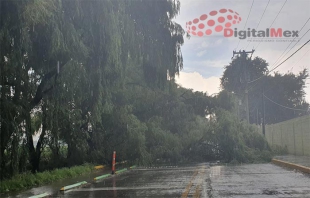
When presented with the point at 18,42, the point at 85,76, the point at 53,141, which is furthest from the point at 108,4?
the point at 53,141

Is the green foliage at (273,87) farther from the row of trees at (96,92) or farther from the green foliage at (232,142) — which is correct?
the green foliage at (232,142)

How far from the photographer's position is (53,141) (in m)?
18.1

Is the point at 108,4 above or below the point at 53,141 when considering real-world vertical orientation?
above

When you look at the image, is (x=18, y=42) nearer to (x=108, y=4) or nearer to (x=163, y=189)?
(x=108, y=4)

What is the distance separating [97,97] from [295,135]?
20.1m

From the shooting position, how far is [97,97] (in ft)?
56.6

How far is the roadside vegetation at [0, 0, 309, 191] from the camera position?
527 inches

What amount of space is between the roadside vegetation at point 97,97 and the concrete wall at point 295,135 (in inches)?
104

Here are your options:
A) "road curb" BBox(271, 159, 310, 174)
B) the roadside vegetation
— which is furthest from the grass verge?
"road curb" BBox(271, 159, 310, 174)

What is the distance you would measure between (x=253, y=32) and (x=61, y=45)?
15.2 metres

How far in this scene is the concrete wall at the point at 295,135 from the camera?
2839cm

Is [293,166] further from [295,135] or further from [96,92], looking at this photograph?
[295,135]

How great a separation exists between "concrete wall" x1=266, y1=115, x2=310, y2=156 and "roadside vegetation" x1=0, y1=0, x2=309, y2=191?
263 centimetres

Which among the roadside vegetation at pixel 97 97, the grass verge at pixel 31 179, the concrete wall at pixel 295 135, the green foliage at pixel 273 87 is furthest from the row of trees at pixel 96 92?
the green foliage at pixel 273 87
